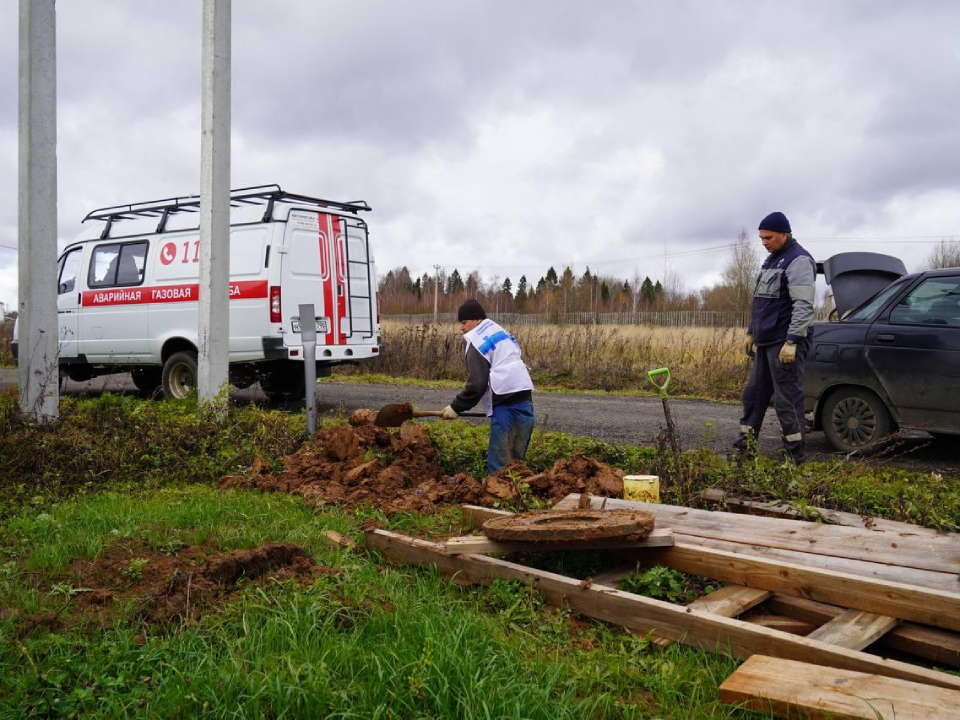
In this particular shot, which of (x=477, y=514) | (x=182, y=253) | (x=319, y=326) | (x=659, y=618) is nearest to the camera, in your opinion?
(x=659, y=618)

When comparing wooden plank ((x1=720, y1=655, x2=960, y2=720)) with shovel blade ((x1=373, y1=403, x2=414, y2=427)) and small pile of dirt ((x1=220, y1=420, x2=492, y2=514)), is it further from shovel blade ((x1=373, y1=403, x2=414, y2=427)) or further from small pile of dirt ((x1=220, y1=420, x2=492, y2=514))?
shovel blade ((x1=373, y1=403, x2=414, y2=427))

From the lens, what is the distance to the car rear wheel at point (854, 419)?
22.1ft

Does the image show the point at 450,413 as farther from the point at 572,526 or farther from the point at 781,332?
the point at 781,332

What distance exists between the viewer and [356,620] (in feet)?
10.5

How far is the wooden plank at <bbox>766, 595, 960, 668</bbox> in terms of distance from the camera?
2.83 meters

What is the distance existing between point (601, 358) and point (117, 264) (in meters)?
8.84

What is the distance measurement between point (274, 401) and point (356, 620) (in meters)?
8.86

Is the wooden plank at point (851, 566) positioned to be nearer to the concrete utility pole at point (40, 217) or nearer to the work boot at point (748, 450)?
the work boot at point (748, 450)

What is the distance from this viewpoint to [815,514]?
4.27m

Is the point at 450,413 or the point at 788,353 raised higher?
the point at 788,353

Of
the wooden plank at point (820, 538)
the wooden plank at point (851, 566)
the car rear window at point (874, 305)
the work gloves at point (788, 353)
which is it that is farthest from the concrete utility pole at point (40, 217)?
the car rear window at point (874, 305)

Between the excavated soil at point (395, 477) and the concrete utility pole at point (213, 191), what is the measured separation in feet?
6.63

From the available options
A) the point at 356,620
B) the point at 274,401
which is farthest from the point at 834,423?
the point at 274,401

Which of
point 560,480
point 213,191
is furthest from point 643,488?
point 213,191
